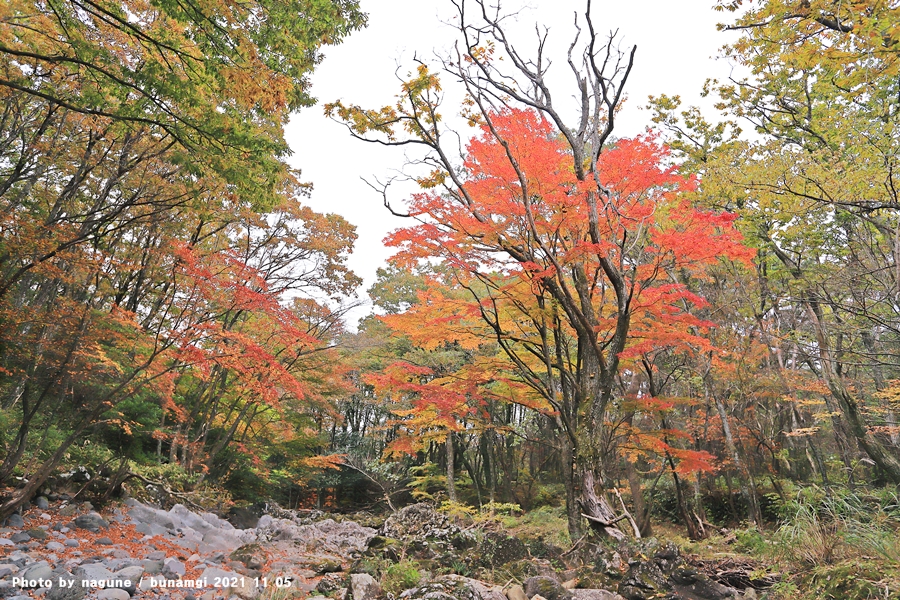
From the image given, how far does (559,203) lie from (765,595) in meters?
5.14

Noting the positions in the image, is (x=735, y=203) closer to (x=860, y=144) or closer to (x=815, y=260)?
(x=815, y=260)

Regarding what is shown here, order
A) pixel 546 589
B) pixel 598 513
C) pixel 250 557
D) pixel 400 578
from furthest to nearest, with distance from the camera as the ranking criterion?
pixel 250 557 → pixel 598 513 → pixel 400 578 → pixel 546 589

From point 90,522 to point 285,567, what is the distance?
284 cm

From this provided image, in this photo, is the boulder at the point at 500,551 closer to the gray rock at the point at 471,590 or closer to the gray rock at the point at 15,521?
the gray rock at the point at 471,590

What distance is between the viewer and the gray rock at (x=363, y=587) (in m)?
4.90

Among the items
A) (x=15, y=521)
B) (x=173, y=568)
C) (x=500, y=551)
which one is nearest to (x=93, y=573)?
(x=173, y=568)

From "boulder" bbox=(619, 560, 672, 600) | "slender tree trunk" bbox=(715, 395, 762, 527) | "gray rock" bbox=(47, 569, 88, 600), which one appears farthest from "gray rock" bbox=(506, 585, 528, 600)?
"slender tree trunk" bbox=(715, 395, 762, 527)

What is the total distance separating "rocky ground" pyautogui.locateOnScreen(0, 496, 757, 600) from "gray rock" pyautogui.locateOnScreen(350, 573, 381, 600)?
1cm

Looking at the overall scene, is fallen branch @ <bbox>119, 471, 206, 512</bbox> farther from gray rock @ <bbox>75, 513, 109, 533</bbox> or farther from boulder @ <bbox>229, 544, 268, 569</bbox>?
boulder @ <bbox>229, 544, 268, 569</bbox>

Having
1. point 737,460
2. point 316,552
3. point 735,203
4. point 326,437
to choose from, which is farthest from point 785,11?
point 326,437

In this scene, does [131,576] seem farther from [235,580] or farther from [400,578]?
[400,578]

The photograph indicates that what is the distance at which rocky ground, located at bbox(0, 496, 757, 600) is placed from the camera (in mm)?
4441

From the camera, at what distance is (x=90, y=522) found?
6.56 metres

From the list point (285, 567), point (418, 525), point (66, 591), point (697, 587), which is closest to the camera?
point (66, 591)
